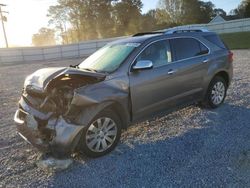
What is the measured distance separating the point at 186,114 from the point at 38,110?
10.3 ft

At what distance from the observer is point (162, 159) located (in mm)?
4207

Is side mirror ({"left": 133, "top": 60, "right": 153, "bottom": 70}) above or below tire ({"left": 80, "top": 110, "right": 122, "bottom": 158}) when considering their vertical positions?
above

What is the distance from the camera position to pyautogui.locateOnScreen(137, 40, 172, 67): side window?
4.98m

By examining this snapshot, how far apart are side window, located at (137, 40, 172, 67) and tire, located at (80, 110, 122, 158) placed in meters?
1.14

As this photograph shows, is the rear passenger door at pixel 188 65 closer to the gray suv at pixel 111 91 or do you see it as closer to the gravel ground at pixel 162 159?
the gray suv at pixel 111 91

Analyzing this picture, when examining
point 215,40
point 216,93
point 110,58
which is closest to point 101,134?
point 110,58

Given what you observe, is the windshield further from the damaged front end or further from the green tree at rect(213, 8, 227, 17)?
the green tree at rect(213, 8, 227, 17)

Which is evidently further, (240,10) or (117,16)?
(240,10)

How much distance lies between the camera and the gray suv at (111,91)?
407 cm

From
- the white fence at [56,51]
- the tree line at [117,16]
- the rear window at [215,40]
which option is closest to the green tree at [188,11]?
the tree line at [117,16]

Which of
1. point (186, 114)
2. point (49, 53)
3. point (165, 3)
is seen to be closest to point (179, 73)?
point (186, 114)

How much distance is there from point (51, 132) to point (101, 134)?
75 cm

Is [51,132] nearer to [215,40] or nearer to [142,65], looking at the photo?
[142,65]

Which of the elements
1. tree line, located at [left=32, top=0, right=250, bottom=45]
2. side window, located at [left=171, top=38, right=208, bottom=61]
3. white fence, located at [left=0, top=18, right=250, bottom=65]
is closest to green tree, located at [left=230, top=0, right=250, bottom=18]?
tree line, located at [left=32, top=0, right=250, bottom=45]
